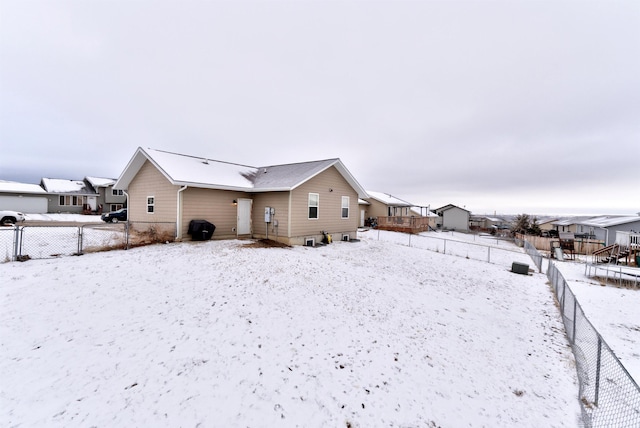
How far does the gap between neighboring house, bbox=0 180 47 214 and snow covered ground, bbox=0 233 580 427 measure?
29.9 meters

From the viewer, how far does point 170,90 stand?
17000 millimetres

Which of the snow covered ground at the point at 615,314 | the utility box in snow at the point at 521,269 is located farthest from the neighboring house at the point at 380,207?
the utility box in snow at the point at 521,269

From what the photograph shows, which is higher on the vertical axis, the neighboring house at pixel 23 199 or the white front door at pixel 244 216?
the neighboring house at pixel 23 199

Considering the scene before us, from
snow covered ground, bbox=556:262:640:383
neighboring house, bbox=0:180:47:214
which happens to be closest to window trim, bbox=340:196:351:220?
snow covered ground, bbox=556:262:640:383

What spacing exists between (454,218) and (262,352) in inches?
1782

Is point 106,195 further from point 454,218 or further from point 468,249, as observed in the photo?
point 454,218

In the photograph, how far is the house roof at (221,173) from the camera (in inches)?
487

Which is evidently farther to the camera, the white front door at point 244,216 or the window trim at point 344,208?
the window trim at point 344,208

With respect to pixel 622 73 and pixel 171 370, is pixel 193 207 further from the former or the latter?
pixel 622 73

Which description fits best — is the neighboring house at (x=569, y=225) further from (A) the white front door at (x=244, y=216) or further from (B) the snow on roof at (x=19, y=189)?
(B) the snow on roof at (x=19, y=189)

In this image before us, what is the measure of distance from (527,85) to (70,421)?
2034 cm

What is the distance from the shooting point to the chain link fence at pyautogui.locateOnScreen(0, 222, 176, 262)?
8.11 metres

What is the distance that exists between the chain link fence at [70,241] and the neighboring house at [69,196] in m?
21.6

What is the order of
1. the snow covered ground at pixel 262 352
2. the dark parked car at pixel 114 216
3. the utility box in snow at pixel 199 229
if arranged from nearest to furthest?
the snow covered ground at pixel 262 352, the utility box in snow at pixel 199 229, the dark parked car at pixel 114 216
